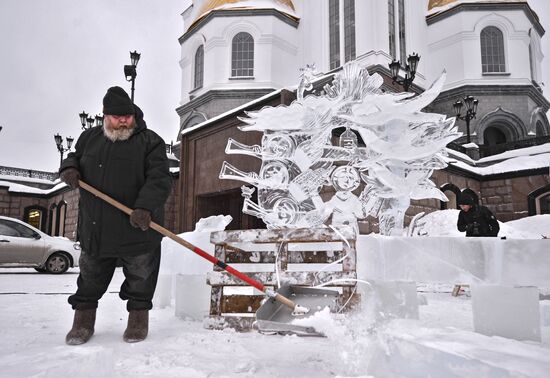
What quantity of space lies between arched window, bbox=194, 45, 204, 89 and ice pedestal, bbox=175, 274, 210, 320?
25708 millimetres

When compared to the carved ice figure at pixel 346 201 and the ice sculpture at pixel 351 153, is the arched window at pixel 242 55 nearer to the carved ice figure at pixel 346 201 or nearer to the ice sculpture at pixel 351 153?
the ice sculpture at pixel 351 153

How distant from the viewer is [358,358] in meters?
2.56

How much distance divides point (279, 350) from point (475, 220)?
16.6 ft

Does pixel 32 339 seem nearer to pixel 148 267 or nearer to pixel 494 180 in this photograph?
pixel 148 267

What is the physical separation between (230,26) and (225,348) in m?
26.5

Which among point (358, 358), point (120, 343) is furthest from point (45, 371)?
point (358, 358)

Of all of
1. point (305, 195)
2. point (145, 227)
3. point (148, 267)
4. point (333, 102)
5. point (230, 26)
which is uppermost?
point (230, 26)

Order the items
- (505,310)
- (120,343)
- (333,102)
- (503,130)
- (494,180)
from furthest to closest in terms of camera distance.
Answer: (503,130)
(494,180)
(333,102)
(120,343)
(505,310)

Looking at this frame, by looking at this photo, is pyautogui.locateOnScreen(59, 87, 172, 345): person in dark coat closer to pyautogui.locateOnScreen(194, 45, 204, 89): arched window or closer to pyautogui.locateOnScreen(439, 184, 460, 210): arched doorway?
pyautogui.locateOnScreen(439, 184, 460, 210): arched doorway

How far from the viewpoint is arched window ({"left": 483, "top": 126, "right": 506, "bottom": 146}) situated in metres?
26.0

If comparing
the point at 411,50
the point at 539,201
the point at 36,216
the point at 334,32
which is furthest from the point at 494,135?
the point at 36,216

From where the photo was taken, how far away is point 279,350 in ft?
9.81

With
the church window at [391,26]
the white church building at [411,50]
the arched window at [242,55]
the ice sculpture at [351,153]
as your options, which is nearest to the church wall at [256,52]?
the white church building at [411,50]

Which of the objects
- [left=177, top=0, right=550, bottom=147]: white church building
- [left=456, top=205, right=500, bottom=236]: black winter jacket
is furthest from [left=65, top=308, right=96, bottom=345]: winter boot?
[left=177, top=0, right=550, bottom=147]: white church building
